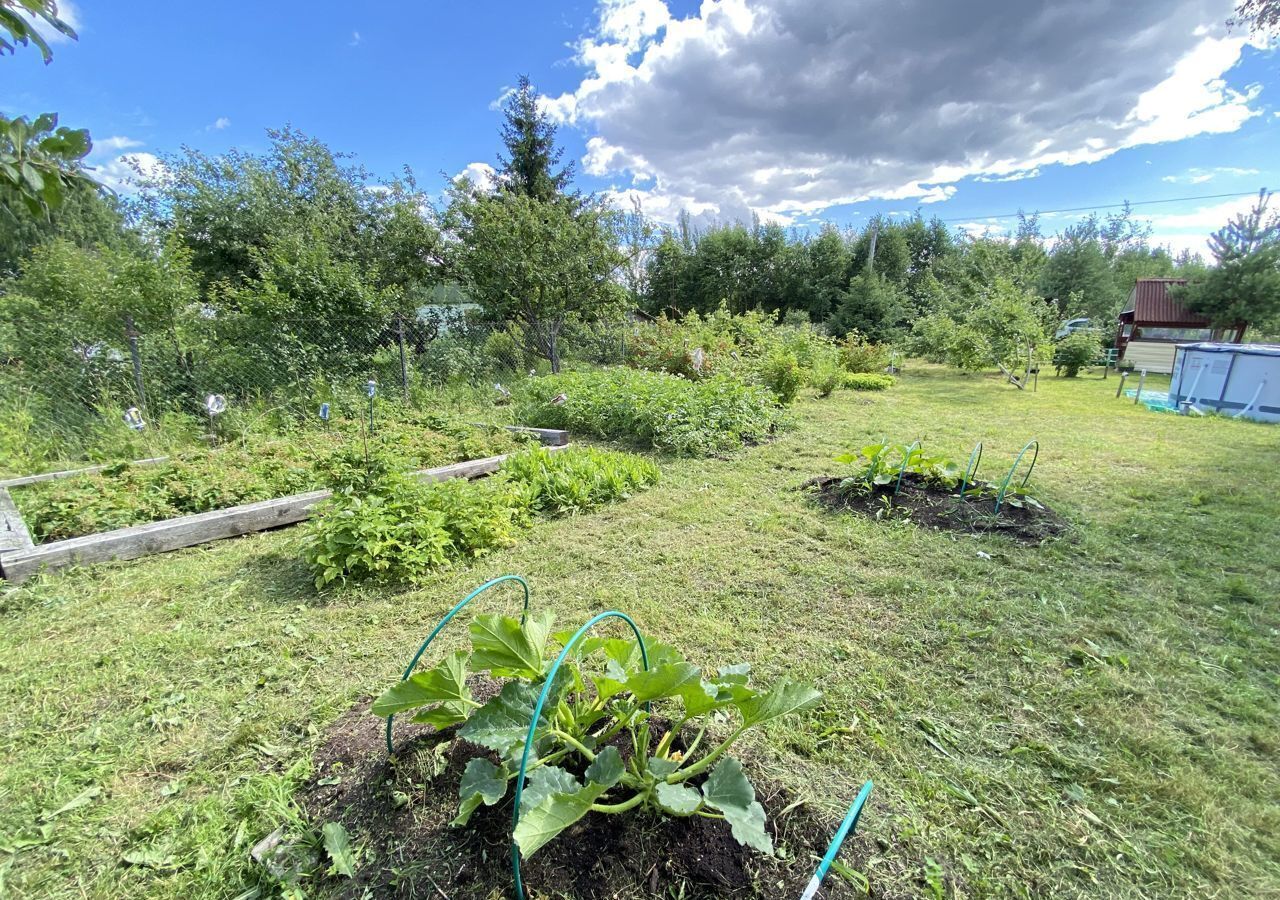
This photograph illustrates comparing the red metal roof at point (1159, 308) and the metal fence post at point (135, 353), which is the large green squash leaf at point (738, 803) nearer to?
the metal fence post at point (135, 353)

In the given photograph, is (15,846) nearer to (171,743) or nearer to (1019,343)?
(171,743)

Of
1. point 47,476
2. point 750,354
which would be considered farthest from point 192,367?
point 750,354

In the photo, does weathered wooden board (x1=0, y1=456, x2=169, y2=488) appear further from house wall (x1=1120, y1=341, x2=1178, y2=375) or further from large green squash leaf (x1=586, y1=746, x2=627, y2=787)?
house wall (x1=1120, y1=341, x2=1178, y2=375)

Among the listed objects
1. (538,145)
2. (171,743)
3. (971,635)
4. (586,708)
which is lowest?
(971,635)

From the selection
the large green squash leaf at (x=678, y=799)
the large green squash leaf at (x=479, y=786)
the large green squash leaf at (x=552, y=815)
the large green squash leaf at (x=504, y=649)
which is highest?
the large green squash leaf at (x=504, y=649)

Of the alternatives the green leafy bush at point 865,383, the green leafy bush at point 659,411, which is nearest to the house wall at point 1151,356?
the green leafy bush at point 865,383

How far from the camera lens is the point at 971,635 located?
97.0 inches

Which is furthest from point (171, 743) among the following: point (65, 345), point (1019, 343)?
point (1019, 343)

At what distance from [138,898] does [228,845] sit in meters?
0.19

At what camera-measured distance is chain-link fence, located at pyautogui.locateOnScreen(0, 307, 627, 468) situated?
539 centimetres

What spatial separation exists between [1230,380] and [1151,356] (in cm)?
1187

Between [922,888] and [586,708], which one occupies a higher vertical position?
[586,708]

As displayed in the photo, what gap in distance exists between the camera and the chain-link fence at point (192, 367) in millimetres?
5395

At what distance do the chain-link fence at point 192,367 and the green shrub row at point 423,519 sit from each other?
1582 mm
